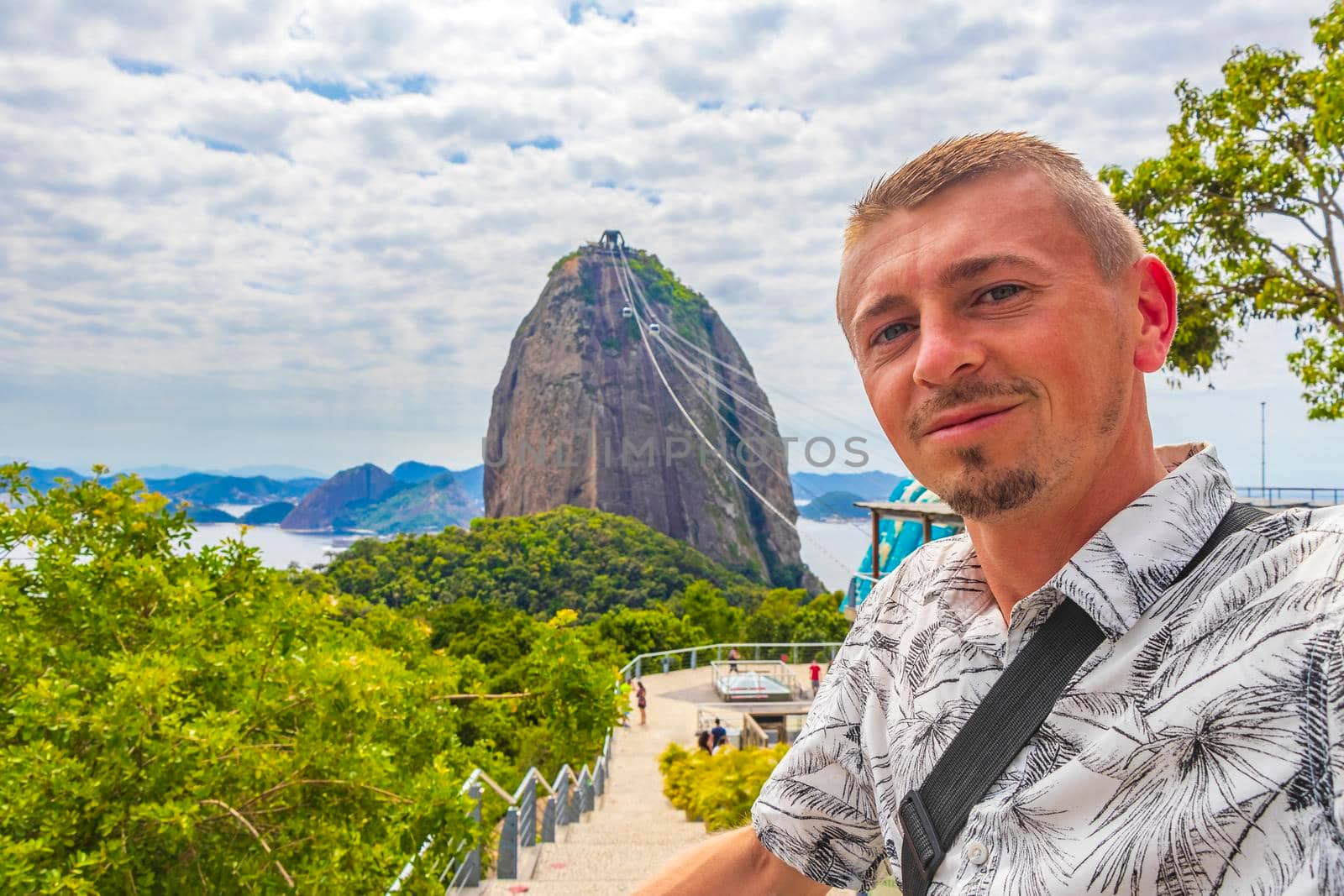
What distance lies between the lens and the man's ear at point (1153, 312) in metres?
0.82

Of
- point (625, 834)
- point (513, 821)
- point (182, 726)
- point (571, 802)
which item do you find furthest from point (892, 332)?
point (571, 802)

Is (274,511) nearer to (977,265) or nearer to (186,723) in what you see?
(186,723)

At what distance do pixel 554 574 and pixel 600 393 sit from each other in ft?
59.7

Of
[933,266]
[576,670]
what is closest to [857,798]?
[933,266]

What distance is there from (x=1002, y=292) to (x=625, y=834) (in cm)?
741

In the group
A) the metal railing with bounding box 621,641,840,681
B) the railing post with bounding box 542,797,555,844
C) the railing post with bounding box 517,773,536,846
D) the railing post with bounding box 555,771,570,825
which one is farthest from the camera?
the metal railing with bounding box 621,641,840,681

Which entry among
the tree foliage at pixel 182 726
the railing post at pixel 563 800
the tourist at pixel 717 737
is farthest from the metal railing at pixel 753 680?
the tree foliage at pixel 182 726

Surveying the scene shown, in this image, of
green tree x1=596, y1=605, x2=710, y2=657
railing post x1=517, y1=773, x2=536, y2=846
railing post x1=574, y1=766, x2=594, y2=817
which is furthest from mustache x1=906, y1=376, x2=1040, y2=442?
green tree x1=596, y1=605, x2=710, y2=657

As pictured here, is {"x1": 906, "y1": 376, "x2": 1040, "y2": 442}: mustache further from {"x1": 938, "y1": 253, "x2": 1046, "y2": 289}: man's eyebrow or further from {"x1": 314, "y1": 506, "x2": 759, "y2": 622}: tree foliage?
{"x1": 314, "y1": 506, "x2": 759, "y2": 622}: tree foliage

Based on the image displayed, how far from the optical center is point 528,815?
20.9 ft

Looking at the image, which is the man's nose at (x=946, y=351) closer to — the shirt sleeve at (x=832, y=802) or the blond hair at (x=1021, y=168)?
the blond hair at (x=1021, y=168)

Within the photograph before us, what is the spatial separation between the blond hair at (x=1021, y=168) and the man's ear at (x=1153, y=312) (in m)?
0.02

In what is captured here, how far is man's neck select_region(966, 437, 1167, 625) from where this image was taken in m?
0.80

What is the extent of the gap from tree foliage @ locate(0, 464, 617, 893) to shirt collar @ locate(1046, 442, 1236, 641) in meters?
2.83
